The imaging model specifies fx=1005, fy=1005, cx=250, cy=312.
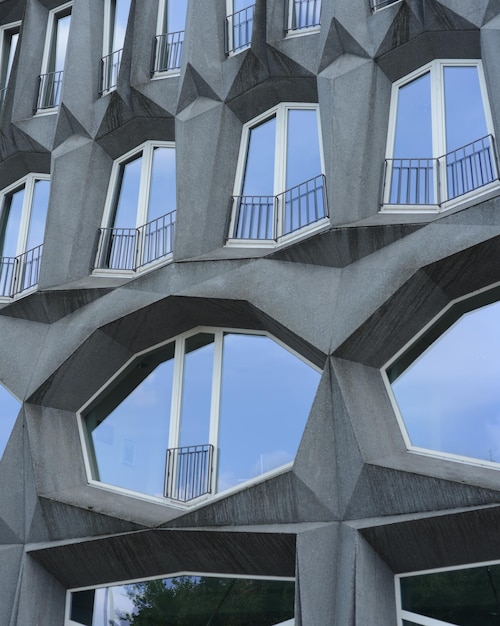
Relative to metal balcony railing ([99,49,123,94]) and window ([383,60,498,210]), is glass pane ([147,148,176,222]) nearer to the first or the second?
metal balcony railing ([99,49,123,94])

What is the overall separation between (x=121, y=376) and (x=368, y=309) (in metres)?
4.24

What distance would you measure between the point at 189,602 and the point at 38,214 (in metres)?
Answer: 7.04

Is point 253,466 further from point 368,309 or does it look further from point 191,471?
point 368,309

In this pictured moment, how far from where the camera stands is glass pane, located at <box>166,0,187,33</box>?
15.6 metres

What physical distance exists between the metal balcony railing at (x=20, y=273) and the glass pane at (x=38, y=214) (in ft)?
0.68

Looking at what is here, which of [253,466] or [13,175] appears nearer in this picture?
[253,466]

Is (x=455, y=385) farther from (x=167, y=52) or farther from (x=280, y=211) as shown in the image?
(x=167, y=52)

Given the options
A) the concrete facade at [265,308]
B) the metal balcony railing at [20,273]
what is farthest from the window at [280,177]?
the metal balcony railing at [20,273]

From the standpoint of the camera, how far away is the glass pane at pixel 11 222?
16.3m

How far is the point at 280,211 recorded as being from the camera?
43.3 ft

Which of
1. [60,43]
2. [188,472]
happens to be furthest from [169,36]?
[188,472]

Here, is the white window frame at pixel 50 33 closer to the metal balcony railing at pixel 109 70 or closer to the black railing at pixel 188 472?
the metal balcony railing at pixel 109 70

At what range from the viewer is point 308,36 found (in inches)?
533

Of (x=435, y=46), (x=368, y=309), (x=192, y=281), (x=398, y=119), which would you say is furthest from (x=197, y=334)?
(x=435, y=46)
